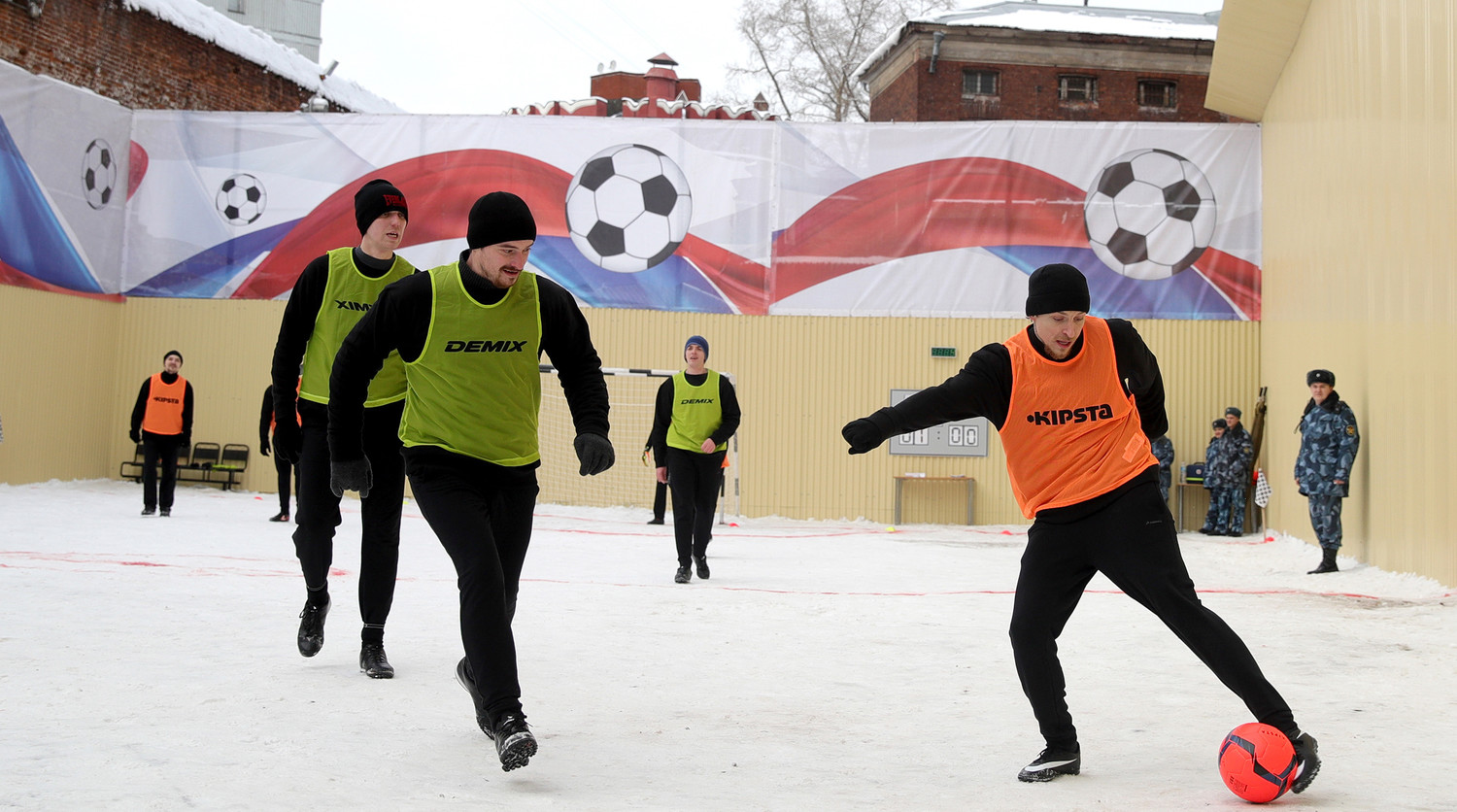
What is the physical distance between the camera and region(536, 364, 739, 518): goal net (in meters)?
17.2

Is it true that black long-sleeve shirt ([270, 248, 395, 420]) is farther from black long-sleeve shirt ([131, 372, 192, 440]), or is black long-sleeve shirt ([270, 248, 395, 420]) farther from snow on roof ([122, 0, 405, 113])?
snow on roof ([122, 0, 405, 113])

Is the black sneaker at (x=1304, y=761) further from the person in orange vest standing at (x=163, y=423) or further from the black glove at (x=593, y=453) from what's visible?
the person in orange vest standing at (x=163, y=423)

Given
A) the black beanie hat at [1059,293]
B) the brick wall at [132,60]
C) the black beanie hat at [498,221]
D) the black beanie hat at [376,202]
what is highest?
the brick wall at [132,60]

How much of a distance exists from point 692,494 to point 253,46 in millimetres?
16015

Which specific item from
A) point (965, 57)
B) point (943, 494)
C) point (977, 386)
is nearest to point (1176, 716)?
point (977, 386)

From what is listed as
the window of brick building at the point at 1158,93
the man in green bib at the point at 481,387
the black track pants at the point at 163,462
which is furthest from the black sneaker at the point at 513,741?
the window of brick building at the point at 1158,93

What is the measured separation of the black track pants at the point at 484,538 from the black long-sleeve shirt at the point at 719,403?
505 cm

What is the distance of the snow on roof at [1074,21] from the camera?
31.9m

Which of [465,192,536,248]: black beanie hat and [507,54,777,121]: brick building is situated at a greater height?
[507,54,777,121]: brick building

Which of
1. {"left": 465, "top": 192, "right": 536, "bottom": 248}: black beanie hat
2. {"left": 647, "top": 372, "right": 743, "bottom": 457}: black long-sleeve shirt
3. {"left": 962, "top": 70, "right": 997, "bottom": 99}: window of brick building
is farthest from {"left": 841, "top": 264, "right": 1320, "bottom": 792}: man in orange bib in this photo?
{"left": 962, "top": 70, "right": 997, "bottom": 99}: window of brick building

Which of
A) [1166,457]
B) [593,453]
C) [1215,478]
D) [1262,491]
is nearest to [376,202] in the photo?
[593,453]

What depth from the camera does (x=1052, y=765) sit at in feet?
12.8

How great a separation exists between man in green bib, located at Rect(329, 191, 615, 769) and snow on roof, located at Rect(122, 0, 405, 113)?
675 inches

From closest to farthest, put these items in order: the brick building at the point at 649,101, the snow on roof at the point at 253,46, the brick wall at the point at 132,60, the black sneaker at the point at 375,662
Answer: the black sneaker at the point at 375,662, the brick wall at the point at 132,60, the snow on roof at the point at 253,46, the brick building at the point at 649,101
